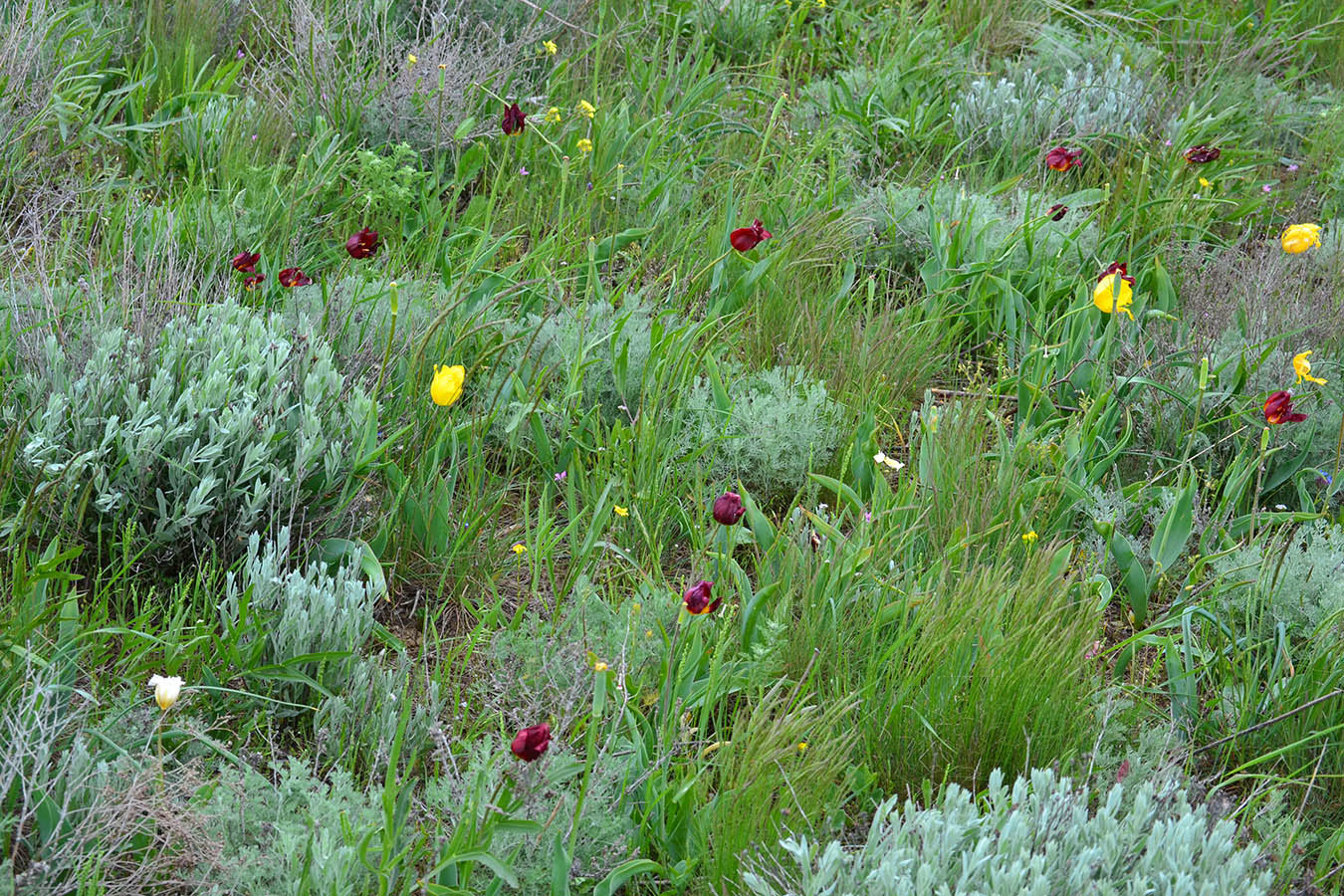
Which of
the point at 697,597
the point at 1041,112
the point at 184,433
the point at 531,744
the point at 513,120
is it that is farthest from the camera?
the point at 1041,112

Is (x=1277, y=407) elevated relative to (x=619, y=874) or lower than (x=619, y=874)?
elevated

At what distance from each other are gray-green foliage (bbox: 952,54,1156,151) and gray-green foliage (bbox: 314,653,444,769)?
2.96 m

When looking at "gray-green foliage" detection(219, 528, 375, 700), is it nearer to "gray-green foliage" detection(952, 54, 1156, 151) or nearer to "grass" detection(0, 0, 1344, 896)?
"grass" detection(0, 0, 1344, 896)

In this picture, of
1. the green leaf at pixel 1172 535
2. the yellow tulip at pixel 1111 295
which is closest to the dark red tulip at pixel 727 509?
the green leaf at pixel 1172 535

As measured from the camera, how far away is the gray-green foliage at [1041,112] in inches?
162

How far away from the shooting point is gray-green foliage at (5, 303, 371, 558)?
217cm

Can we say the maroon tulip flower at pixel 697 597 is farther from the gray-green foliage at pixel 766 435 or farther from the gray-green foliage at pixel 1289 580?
the gray-green foliage at pixel 1289 580

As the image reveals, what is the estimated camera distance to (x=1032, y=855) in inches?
66.9

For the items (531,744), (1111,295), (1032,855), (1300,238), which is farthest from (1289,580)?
(531,744)

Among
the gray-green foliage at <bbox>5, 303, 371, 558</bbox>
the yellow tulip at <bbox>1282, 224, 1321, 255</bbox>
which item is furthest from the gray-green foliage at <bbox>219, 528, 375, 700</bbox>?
the yellow tulip at <bbox>1282, 224, 1321, 255</bbox>

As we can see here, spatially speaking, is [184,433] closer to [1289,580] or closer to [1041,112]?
[1289,580]

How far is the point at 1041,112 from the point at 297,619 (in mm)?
3329

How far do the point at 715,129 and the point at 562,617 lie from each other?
234 centimetres

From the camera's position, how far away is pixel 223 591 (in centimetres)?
225
